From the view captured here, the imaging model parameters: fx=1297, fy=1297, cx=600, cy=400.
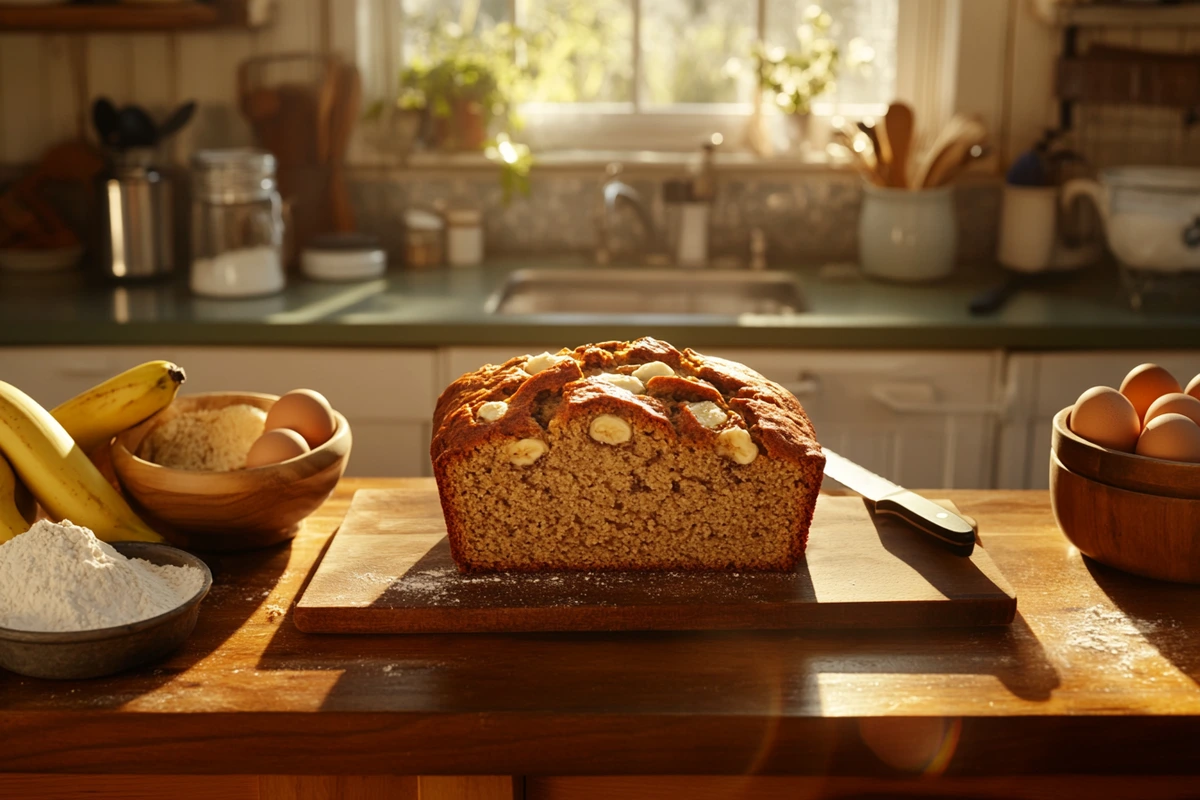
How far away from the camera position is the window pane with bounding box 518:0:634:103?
306cm

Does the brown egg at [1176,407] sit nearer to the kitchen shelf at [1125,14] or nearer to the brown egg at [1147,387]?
the brown egg at [1147,387]

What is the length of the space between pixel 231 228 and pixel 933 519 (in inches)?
70.0

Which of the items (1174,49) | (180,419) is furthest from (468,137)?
(180,419)

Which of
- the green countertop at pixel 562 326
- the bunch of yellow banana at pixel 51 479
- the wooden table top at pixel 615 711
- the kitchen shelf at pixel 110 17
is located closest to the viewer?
the wooden table top at pixel 615 711

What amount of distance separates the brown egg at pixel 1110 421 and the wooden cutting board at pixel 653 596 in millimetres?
153

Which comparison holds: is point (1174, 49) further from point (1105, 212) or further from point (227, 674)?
point (227, 674)

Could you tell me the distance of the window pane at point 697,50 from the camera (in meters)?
3.07

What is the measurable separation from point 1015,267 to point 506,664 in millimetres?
2113

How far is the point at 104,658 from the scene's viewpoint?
1.00 meters

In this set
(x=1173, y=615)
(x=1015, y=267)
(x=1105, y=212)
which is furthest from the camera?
(x=1015, y=267)

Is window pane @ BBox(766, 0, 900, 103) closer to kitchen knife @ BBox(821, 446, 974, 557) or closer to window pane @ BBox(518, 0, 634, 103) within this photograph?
window pane @ BBox(518, 0, 634, 103)

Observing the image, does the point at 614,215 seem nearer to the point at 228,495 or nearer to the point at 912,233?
the point at 912,233

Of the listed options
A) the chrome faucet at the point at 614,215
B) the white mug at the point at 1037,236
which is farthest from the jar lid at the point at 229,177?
the white mug at the point at 1037,236

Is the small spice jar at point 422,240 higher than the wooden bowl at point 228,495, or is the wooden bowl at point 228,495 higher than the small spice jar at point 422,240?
the small spice jar at point 422,240
